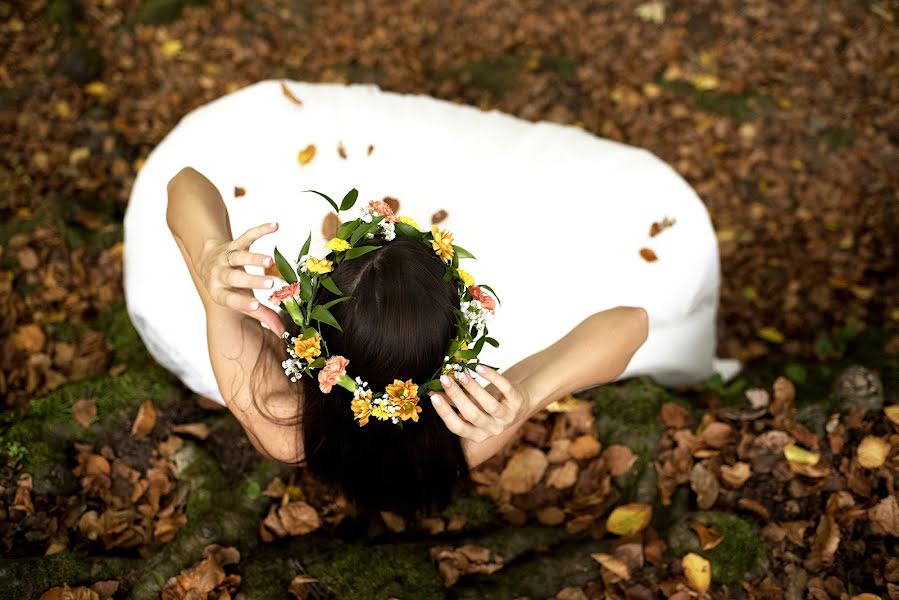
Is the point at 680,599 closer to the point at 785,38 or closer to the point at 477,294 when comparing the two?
the point at 477,294

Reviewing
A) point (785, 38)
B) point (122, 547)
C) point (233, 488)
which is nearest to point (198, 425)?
point (233, 488)

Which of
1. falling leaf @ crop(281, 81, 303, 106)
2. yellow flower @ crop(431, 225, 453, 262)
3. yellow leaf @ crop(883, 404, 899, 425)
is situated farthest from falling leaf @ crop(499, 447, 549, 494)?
falling leaf @ crop(281, 81, 303, 106)

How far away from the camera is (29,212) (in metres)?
3.93

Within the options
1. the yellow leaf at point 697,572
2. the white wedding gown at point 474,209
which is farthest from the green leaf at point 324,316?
the yellow leaf at point 697,572

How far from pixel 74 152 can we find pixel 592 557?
13.1 ft

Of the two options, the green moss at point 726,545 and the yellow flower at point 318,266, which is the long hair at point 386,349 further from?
the green moss at point 726,545

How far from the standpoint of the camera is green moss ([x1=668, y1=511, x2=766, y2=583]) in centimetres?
240

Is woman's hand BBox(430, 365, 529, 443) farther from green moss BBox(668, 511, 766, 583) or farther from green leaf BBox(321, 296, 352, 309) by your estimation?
green moss BBox(668, 511, 766, 583)

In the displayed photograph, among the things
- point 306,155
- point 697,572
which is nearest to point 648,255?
point 697,572

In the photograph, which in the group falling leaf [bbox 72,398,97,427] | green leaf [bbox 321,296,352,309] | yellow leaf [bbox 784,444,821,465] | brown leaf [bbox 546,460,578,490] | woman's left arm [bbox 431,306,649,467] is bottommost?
brown leaf [bbox 546,460,578,490]

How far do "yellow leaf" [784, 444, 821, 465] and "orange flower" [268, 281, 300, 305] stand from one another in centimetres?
205

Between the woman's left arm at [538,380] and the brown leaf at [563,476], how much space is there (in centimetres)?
46

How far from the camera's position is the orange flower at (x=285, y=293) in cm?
179

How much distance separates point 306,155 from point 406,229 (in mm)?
1173
